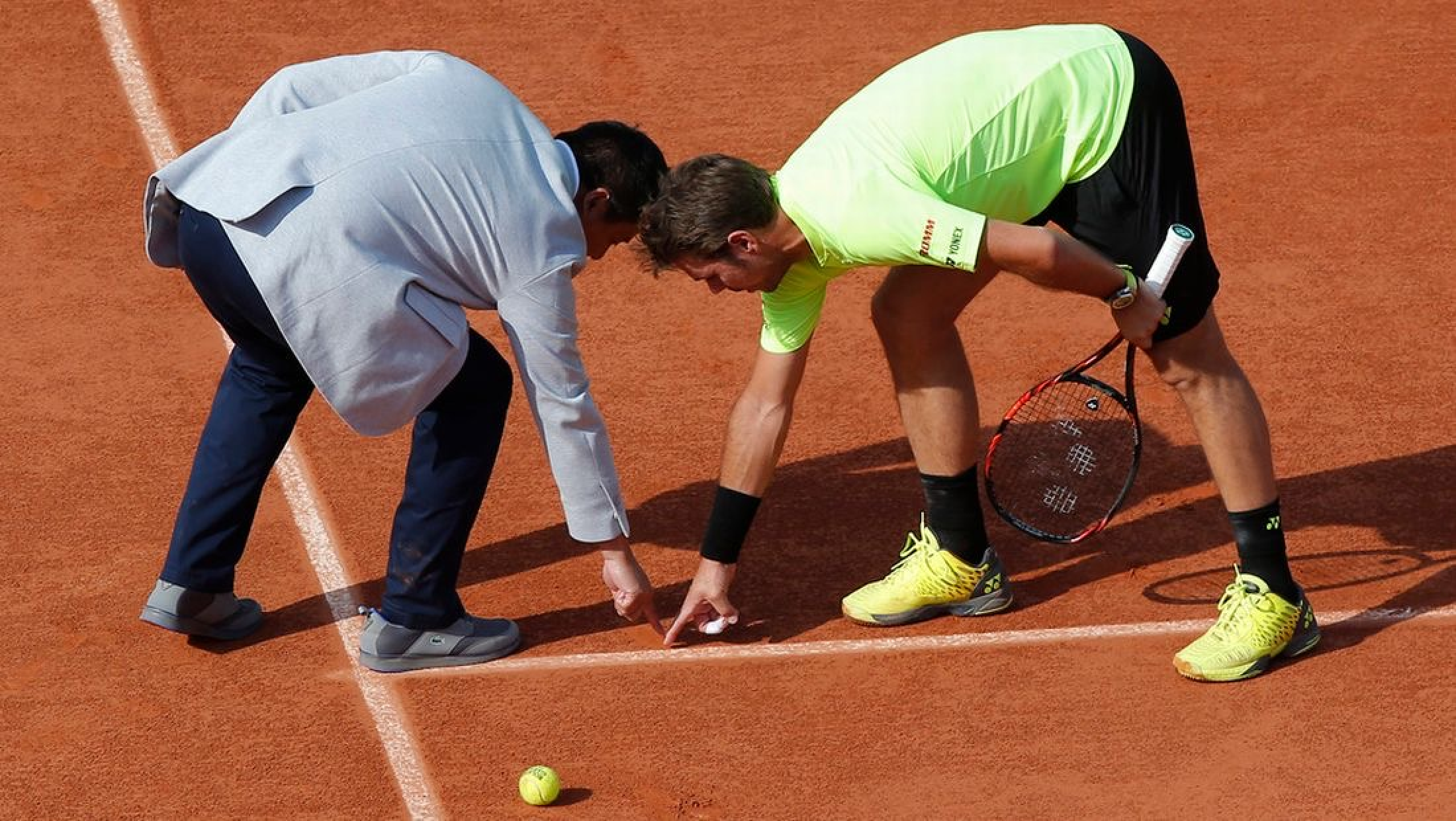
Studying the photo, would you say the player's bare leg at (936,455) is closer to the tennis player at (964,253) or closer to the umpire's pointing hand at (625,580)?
the tennis player at (964,253)

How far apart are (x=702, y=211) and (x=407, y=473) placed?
1255mm

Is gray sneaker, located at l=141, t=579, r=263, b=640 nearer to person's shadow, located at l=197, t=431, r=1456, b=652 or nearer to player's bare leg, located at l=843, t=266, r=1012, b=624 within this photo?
person's shadow, located at l=197, t=431, r=1456, b=652

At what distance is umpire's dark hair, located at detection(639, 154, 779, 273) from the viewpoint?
5.37 metres

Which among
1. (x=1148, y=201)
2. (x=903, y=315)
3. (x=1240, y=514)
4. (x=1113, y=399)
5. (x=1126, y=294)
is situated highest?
(x=1148, y=201)

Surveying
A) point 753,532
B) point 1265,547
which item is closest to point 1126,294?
point 1265,547

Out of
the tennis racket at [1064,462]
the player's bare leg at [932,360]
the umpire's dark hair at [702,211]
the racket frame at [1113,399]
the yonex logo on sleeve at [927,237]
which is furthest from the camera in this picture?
the tennis racket at [1064,462]

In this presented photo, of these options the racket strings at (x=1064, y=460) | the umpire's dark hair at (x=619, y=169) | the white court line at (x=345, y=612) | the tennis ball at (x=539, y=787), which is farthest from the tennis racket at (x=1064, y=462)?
the white court line at (x=345, y=612)

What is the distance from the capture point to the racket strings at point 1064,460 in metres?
6.75

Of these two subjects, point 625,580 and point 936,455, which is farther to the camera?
point 936,455

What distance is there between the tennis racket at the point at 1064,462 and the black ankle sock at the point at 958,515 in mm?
151

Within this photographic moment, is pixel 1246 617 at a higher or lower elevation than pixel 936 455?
lower

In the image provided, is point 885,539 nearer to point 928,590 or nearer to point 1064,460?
point 928,590

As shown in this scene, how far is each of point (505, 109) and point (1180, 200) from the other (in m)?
1.90

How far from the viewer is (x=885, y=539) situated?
22.1 feet
